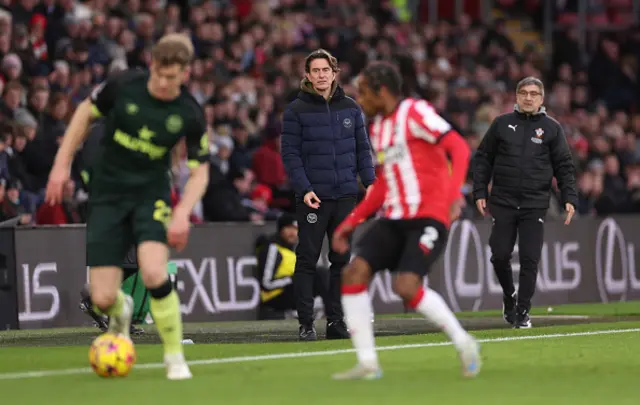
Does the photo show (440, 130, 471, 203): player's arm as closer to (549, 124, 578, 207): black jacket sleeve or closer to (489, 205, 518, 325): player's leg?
(489, 205, 518, 325): player's leg

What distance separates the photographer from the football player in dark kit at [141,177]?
821cm

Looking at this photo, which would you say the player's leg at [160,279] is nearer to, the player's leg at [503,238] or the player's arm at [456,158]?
the player's arm at [456,158]

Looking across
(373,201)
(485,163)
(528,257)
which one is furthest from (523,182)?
(373,201)

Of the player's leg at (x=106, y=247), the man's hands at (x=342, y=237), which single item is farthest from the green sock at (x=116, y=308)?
the man's hands at (x=342, y=237)

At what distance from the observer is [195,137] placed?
8391mm

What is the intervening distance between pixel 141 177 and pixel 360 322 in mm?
1555

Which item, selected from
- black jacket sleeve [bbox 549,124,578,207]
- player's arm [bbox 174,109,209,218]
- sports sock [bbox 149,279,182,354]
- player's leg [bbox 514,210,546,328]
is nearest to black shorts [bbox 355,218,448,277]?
player's arm [bbox 174,109,209,218]

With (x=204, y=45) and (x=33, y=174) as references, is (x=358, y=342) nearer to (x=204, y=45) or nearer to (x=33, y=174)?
(x=33, y=174)

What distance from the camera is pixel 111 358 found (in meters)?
8.27

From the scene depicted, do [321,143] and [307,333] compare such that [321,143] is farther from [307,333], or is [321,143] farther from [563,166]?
[563,166]

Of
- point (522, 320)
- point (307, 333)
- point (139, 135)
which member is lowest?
point (522, 320)

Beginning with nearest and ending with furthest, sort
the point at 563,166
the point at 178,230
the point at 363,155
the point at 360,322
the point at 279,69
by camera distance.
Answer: the point at 178,230 < the point at 360,322 < the point at 363,155 < the point at 563,166 < the point at 279,69

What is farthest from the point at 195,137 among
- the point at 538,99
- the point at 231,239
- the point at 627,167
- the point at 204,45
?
the point at 627,167

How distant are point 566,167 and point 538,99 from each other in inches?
27.2
